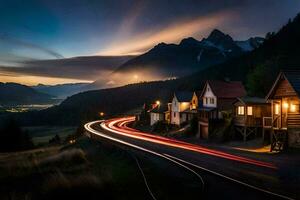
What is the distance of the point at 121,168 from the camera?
80.9ft

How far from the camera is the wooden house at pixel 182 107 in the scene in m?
73.3

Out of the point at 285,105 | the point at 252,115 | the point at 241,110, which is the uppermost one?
the point at 285,105

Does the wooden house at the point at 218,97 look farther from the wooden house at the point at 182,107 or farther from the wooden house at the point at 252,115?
the wooden house at the point at 252,115

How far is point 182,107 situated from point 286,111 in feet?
133

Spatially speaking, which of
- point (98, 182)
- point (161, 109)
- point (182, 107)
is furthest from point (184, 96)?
point (98, 182)

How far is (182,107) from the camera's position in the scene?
2977 inches

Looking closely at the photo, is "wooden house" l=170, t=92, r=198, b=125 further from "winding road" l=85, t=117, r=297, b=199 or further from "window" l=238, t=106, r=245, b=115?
"winding road" l=85, t=117, r=297, b=199

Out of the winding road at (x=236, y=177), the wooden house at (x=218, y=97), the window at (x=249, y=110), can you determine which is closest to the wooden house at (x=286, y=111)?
the winding road at (x=236, y=177)

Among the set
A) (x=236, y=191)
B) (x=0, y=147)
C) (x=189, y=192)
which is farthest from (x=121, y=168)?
(x=0, y=147)

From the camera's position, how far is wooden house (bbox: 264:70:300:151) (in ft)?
113

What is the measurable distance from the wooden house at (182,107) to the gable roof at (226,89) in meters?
5.52

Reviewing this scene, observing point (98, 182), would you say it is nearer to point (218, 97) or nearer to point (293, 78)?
point (293, 78)

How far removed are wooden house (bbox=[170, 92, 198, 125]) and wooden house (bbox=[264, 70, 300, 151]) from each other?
112 ft

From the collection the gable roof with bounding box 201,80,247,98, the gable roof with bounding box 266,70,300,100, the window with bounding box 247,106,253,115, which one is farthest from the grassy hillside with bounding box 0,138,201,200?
the gable roof with bounding box 201,80,247,98
